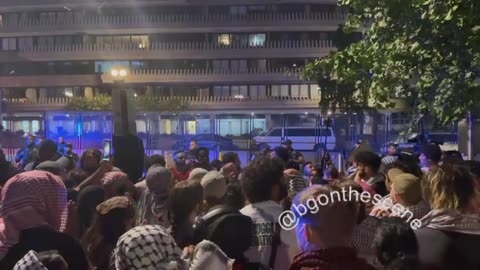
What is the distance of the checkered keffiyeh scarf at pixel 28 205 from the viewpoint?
4.01 metres

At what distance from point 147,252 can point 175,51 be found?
51990 millimetres

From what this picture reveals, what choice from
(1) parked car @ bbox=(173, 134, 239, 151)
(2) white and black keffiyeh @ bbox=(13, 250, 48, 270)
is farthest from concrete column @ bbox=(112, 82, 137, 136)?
(1) parked car @ bbox=(173, 134, 239, 151)

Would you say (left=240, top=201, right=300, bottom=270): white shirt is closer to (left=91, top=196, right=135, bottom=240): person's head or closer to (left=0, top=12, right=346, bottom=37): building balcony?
(left=91, top=196, right=135, bottom=240): person's head

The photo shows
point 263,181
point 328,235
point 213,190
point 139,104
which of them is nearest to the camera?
point 328,235

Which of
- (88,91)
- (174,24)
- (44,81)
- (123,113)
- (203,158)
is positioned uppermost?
(174,24)

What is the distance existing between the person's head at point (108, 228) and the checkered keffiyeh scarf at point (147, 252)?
1176 millimetres

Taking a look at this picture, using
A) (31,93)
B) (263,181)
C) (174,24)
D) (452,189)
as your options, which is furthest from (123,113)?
(31,93)

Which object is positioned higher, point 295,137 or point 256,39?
point 256,39

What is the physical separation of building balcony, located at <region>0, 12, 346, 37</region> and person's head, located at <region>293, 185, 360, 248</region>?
5094 cm

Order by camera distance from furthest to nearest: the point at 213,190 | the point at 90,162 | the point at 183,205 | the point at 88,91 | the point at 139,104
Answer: the point at 88,91
the point at 139,104
the point at 90,162
the point at 213,190
the point at 183,205

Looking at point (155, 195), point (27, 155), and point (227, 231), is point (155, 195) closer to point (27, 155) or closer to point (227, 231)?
point (227, 231)

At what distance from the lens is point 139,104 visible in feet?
163

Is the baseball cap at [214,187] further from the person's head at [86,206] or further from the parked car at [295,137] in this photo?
the parked car at [295,137]

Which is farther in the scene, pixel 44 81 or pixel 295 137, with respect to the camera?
pixel 44 81
